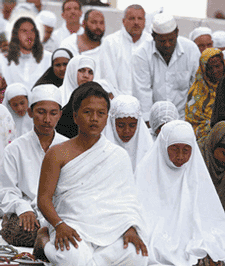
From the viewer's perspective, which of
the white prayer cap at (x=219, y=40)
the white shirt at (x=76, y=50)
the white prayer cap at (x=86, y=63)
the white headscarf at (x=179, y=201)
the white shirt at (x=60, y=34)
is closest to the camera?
the white headscarf at (x=179, y=201)

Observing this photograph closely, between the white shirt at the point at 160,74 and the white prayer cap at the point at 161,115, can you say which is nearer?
the white prayer cap at the point at 161,115

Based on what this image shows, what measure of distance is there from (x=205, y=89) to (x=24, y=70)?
8.43 ft

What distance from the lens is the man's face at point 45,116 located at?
529 centimetres

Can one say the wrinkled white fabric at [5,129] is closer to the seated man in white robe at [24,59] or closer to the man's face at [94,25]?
the seated man in white robe at [24,59]

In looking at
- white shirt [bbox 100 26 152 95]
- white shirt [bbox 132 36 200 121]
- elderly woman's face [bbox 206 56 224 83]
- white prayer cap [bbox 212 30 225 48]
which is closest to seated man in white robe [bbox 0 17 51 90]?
white shirt [bbox 100 26 152 95]

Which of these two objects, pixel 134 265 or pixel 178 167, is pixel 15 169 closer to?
pixel 178 167

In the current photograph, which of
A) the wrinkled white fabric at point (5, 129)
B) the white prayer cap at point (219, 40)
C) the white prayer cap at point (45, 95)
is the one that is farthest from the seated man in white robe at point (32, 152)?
the white prayer cap at point (219, 40)

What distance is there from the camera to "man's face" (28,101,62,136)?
5.29 metres

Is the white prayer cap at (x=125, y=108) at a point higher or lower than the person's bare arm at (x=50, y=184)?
higher

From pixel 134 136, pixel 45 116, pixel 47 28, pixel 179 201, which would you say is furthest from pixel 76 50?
pixel 179 201

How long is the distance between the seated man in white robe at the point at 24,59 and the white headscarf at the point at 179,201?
364 cm

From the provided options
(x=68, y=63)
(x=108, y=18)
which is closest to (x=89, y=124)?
(x=68, y=63)

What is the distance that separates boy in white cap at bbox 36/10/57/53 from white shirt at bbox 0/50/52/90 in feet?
3.70

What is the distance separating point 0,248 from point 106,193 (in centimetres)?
90
